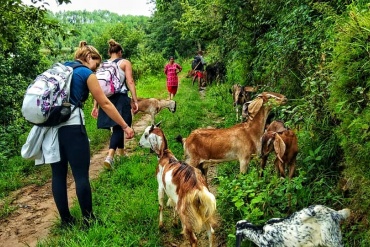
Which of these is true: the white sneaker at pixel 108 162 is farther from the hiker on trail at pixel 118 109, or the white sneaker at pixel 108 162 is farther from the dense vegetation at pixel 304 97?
the dense vegetation at pixel 304 97

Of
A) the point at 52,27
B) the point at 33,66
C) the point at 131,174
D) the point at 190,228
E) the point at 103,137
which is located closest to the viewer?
the point at 190,228

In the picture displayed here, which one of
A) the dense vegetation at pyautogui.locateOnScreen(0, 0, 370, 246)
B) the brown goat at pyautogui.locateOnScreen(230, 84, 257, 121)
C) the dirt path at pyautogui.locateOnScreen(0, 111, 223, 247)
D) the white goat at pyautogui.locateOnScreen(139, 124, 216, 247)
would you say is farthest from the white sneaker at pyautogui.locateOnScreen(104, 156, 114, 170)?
the brown goat at pyautogui.locateOnScreen(230, 84, 257, 121)

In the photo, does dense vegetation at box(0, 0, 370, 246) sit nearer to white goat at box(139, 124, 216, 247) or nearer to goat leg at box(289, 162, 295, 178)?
goat leg at box(289, 162, 295, 178)

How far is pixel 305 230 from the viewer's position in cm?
299

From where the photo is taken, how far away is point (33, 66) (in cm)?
1157

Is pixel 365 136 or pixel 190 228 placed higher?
pixel 365 136

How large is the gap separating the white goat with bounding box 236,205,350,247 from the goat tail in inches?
17.9

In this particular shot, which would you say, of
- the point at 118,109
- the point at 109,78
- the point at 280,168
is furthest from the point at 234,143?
the point at 109,78

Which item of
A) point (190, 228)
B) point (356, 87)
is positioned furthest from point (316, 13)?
point (190, 228)

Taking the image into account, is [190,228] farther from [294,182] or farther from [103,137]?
[103,137]

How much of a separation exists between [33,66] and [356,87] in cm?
1051

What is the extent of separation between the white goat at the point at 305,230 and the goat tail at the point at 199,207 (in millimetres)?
455

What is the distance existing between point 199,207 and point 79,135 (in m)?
1.53

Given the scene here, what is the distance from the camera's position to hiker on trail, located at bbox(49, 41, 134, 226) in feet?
13.2
